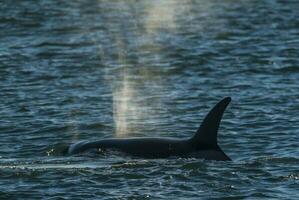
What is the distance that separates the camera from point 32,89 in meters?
26.4

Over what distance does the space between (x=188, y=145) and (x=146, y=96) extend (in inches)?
293

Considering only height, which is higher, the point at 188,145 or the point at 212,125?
the point at 212,125

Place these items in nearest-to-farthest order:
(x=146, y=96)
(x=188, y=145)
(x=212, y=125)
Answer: (x=212, y=125) → (x=188, y=145) → (x=146, y=96)

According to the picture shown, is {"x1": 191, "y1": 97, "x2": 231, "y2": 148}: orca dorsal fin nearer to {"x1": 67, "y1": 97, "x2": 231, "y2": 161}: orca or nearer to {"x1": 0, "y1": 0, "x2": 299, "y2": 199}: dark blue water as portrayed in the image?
{"x1": 67, "y1": 97, "x2": 231, "y2": 161}: orca

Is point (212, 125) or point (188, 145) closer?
point (212, 125)

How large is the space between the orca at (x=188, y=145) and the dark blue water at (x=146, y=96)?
32 cm

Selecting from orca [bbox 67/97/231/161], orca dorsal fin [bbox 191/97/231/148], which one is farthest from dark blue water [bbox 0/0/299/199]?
orca dorsal fin [bbox 191/97/231/148]

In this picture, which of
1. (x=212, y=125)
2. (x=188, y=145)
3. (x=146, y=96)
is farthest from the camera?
(x=146, y=96)

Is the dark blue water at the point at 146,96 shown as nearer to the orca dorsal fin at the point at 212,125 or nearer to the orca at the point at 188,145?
the orca at the point at 188,145

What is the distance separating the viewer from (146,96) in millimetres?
25547

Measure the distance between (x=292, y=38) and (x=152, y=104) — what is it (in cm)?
1136

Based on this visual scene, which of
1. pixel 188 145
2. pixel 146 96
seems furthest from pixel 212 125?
pixel 146 96

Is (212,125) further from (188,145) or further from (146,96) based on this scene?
(146,96)

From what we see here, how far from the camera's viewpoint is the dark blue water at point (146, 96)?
54.1 ft
